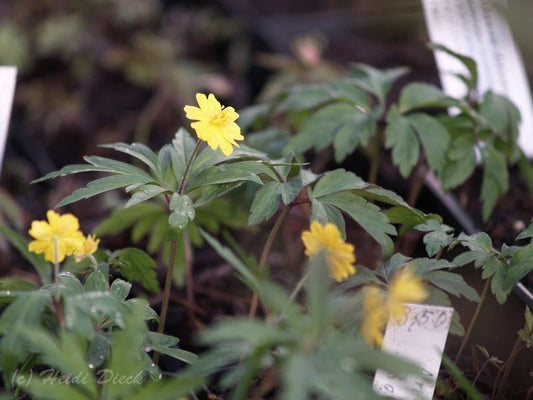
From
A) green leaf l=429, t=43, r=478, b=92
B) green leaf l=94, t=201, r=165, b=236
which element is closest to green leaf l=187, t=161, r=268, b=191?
green leaf l=94, t=201, r=165, b=236

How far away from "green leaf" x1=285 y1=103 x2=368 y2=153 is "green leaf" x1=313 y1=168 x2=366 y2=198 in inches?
11.2

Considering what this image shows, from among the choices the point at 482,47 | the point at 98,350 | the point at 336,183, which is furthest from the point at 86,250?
the point at 482,47

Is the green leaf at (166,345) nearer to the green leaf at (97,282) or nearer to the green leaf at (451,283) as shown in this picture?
the green leaf at (97,282)

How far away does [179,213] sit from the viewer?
89 cm

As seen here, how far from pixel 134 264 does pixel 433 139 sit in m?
0.64

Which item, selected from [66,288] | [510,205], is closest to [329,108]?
[510,205]

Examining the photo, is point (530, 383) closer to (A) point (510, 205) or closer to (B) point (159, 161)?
(A) point (510, 205)

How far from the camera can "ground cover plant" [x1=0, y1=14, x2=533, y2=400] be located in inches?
26.7

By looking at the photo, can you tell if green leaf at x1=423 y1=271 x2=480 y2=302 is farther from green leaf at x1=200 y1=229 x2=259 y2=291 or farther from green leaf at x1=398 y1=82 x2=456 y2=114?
green leaf at x1=398 y1=82 x2=456 y2=114

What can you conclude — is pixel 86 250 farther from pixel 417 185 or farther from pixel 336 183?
pixel 417 185

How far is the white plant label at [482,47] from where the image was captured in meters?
1.61

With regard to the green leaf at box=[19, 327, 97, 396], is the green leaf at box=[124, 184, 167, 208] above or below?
above

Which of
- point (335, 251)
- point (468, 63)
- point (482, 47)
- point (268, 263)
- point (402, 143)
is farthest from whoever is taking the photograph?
point (482, 47)

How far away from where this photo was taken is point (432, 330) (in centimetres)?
92
